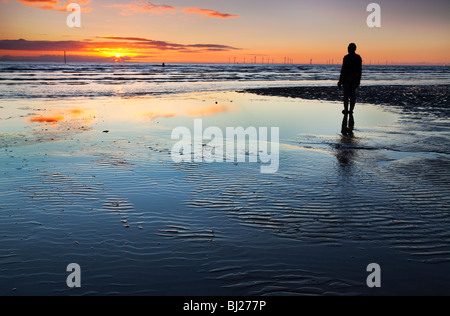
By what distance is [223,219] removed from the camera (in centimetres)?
538

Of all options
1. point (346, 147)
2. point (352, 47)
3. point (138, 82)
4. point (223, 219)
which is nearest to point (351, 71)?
point (352, 47)

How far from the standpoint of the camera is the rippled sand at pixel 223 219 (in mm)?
3826

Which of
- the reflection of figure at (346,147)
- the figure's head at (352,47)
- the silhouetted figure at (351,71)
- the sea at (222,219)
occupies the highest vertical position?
the figure's head at (352,47)

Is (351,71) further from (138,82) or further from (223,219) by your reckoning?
(138,82)

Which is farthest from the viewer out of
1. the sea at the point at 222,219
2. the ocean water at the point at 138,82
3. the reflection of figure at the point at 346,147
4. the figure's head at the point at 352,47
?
the ocean water at the point at 138,82

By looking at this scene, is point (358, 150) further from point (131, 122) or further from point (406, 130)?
point (131, 122)

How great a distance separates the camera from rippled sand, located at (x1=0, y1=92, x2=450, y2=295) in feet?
12.6

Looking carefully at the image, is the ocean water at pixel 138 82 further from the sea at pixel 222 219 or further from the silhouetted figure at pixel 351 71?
the sea at pixel 222 219

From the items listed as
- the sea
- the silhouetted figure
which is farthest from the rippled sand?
the silhouetted figure

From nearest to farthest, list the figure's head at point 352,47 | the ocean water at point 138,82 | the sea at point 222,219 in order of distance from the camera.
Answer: the sea at point 222,219, the figure's head at point 352,47, the ocean water at point 138,82

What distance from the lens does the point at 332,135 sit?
12102 mm

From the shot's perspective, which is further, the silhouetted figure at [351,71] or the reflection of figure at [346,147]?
the silhouetted figure at [351,71]

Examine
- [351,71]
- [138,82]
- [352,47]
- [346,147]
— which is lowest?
[346,147]

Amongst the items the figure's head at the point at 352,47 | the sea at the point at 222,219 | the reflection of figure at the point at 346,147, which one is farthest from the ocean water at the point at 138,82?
the sea at the point at 222,219
